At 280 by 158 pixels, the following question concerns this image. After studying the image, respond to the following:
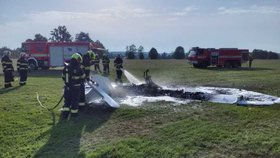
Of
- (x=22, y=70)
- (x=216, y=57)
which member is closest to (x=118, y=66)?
(x=22, y=70)

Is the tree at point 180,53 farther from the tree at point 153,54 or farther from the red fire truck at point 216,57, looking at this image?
the red fire truck at point 216,57

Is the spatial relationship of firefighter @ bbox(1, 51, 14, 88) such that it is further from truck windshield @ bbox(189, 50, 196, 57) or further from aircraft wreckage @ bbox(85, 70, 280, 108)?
truck windshield @ bbox(189, 50, 196, 57)

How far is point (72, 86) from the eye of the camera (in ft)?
29.7

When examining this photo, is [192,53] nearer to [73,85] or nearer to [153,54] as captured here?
[73,85]

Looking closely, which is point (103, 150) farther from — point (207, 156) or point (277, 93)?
point (277, 93)

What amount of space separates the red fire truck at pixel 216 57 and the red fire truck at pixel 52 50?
1226 centimetres

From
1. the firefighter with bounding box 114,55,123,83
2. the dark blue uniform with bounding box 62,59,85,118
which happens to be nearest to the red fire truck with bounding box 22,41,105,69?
the firefighter with bounding box 114,55,123,83

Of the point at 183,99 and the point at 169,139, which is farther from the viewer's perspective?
the point at 183,99

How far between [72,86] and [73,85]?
4 cm

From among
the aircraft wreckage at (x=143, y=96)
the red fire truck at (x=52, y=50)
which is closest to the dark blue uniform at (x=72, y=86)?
the aircraft wreckage at (x=143, y=96)

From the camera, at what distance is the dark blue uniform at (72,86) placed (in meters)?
9.02

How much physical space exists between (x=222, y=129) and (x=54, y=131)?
3.93 m

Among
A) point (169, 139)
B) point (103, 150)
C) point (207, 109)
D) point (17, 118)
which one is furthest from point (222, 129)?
point (17, 118)

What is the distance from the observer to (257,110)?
938 cm
